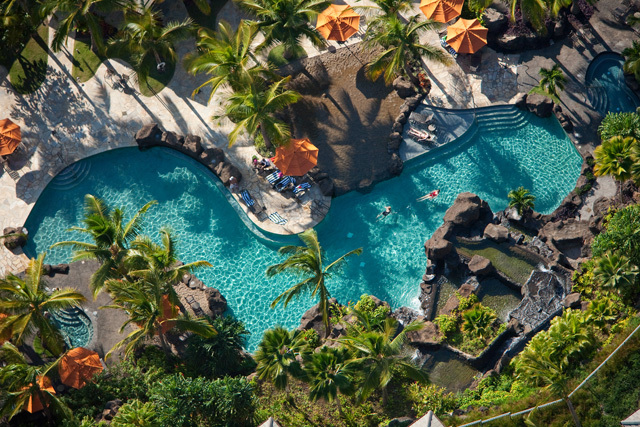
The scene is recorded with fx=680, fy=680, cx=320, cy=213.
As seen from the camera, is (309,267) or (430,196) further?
(430,196)

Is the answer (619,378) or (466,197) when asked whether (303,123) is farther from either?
(619,378)

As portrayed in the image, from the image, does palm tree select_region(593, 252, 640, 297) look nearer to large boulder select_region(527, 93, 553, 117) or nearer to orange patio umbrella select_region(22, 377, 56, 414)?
large boulder select_region(527, 93, 553, 117)

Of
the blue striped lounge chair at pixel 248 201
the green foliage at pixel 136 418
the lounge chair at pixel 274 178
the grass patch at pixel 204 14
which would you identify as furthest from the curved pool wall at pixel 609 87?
the green foliage at pixel 136 418

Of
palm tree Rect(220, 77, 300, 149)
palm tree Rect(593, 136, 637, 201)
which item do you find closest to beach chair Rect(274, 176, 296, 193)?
palm tree Rect(220, 77, 300, 149)

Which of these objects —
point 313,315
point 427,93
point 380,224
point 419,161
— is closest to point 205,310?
point 313,315

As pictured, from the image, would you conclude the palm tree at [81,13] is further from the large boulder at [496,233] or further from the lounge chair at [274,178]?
the large boulder at [496,233]

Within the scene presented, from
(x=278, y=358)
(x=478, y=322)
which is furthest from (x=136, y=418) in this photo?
(x=478, y=322)

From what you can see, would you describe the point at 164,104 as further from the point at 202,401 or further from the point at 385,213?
the point at 202,401
